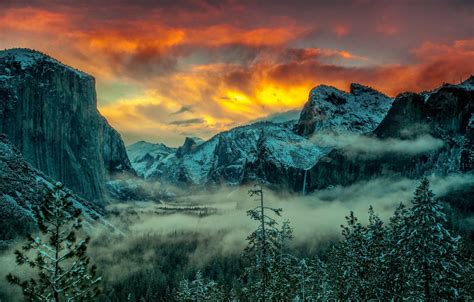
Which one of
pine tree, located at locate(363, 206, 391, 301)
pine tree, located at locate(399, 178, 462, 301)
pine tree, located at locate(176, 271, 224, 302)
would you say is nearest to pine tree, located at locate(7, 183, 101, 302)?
pine tree, located at locate(399, 178, 462, 301)

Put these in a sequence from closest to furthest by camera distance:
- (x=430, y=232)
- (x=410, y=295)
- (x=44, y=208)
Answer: (x=44, y=208) → (x=430, y=232) → (x=410, y=295)

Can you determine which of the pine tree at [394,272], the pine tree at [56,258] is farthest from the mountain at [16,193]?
the pine tree at [56,258]

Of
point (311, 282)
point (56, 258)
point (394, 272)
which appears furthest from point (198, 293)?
point (56, 258)

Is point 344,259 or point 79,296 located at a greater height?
point 79,296

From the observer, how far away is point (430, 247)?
3406cm

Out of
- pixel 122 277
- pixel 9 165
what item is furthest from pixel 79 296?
pixel 122 277

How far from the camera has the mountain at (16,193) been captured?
106 meters

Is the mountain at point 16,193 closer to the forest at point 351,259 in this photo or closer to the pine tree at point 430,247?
the forest at point 351,259

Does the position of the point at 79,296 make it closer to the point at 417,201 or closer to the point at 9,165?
the point at 417,201

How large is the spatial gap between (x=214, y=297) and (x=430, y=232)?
60730mm

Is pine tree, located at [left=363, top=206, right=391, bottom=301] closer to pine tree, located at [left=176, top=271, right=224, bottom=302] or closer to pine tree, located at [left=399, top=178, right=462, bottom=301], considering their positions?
pine tree, located at [left=399, top=178, right=462, bottom=301]

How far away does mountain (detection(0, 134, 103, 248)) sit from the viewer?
106m

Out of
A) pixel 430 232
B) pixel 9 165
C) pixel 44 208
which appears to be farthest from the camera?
pixel 9 165

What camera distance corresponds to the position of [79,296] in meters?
23.0
